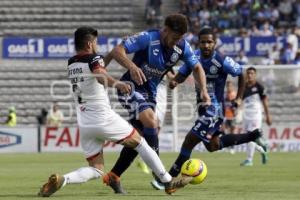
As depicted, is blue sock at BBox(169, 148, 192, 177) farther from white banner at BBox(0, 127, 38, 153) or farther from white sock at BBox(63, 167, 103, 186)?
white banner at BBox(0, 127, 38, 153)

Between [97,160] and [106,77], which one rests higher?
[106,77]

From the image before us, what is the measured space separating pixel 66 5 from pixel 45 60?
13.0 feet

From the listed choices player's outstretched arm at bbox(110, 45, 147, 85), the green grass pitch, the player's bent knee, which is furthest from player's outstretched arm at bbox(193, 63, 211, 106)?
the player's bent knee

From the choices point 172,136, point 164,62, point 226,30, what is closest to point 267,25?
point 226,30

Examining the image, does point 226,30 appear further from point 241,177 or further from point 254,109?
point 241,177

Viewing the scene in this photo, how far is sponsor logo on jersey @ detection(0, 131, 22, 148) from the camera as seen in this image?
32.0 m

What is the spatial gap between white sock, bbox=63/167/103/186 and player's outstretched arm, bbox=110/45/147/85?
4.21 ft

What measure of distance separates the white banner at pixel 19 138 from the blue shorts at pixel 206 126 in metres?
17.2

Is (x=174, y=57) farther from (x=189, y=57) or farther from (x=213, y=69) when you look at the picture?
(x=213, y=69)

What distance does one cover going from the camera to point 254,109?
24.2 metres

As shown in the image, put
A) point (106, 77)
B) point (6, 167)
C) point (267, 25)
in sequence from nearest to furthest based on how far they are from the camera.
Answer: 1. point (106, 77)
2. point (6, 167)
3. point (267, 25)

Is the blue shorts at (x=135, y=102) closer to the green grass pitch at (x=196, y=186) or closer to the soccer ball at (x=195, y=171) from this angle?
the soccer ball at (x=195, y=171)

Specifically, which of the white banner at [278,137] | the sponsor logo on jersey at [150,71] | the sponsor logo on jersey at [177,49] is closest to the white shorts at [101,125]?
the sponsor logo on jersey at [150,71]

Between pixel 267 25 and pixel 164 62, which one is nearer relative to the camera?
pixel 164 62
